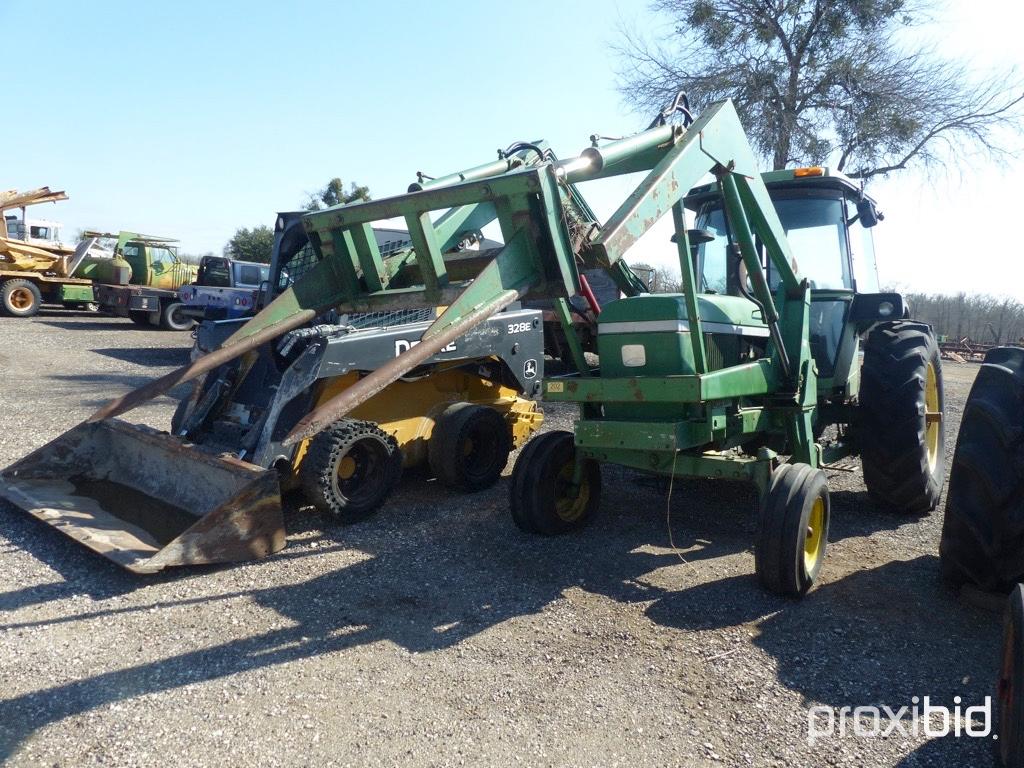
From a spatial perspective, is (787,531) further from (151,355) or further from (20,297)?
(20,297)

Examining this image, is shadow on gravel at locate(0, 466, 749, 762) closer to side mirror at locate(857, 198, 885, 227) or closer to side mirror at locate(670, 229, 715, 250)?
side mirror at locate(670, 229, 715, 250)

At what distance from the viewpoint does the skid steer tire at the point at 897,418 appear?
4977 millimetres

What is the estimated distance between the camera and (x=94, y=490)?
210 inches

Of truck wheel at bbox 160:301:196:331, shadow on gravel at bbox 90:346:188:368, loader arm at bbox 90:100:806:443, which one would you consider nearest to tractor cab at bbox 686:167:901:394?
loader arm at bbox 90:100:806:443

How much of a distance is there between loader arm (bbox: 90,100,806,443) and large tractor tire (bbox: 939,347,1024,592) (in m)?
1.23

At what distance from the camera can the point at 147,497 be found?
5.17 metres

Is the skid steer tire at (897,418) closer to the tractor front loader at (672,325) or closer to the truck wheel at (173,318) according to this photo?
the tractor front loader at (672,325)

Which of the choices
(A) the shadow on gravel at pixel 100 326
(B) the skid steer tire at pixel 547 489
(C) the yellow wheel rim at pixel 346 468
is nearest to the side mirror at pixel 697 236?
(B) the skid steer tire at pixel 547 489

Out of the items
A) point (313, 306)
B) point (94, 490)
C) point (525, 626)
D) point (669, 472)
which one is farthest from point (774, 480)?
point (94, 490)

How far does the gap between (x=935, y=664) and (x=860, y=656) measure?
29cm

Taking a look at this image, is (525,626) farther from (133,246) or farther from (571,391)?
(133,246)

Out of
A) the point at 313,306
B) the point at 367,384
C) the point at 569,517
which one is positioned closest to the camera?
the point at 367,384

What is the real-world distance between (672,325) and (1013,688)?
241 cm

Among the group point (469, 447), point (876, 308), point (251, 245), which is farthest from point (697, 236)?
point (251, 245)
